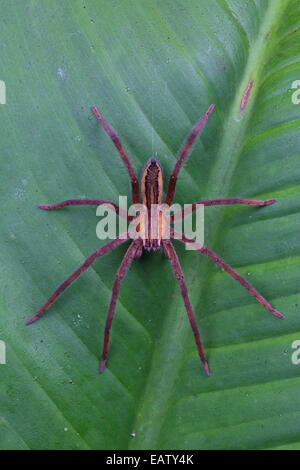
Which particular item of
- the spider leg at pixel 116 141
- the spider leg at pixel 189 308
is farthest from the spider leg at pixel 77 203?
the spider leg at pixel 189 308

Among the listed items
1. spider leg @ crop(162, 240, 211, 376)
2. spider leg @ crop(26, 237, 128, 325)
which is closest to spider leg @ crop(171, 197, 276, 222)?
spider leg @ crop(162, 240, 211, 376)

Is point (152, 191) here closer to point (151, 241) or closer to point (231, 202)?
point (151, 241)

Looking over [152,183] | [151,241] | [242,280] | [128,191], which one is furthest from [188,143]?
[242,280]

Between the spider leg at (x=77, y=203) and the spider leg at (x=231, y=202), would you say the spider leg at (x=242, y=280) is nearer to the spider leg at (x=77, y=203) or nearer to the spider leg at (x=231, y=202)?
the spider leg at (x=231, y=202)

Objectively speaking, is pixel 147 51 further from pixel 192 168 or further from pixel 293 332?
pixel 293 332

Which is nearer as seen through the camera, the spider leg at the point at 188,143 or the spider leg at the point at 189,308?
the spider leg at the point at 189,308

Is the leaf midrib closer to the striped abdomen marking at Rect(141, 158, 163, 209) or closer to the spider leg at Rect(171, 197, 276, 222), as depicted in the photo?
the spider leg at Rect(171, 197, 276, 222)
